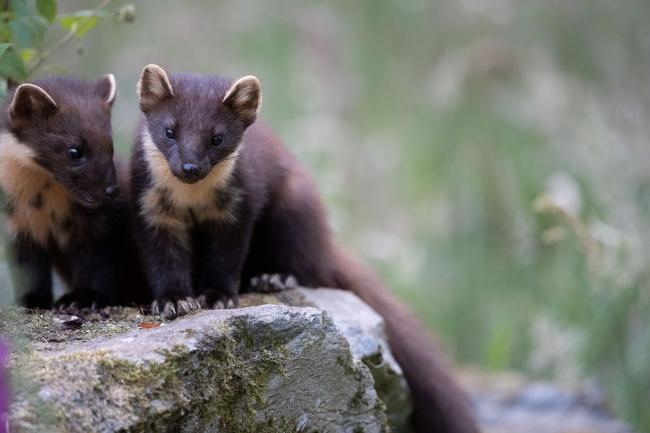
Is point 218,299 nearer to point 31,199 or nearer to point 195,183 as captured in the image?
point 195,183

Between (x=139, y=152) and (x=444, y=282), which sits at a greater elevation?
(x=444, y=282)

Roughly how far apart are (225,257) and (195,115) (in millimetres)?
651

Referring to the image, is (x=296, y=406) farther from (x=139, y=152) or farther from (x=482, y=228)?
(x=482, y=228)

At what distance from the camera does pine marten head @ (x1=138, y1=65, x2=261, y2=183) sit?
4.26 meters

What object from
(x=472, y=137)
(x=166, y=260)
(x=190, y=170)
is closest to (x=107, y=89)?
(x=190, y=170)

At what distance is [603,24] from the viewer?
1043 cm

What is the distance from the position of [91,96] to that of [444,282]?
5.69 metres

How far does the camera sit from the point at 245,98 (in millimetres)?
4453

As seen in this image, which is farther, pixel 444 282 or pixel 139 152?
pixel 444 282

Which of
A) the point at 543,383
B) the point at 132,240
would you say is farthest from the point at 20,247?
the point at 543,383

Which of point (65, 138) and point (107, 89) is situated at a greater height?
point (107, 89)

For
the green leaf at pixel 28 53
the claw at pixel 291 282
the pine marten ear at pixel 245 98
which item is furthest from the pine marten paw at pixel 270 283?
the green leaf at pixel 28 53

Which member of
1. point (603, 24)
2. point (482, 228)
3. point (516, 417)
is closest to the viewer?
point (516, 417)

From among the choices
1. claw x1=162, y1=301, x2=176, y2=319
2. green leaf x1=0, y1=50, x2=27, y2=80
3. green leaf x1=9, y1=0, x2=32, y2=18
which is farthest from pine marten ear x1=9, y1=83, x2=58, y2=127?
claw x1=162, y1=301, x2=176, y2=319
